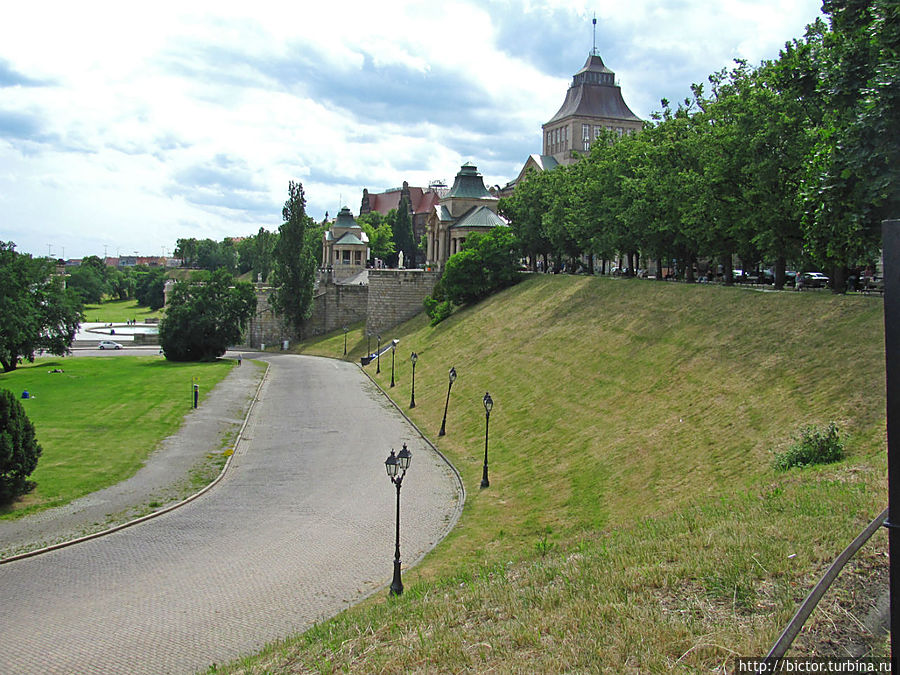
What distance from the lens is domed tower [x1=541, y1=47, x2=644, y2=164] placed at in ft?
345

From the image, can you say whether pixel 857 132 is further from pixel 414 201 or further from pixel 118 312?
pixel 118 312

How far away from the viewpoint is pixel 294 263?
75.4 metres

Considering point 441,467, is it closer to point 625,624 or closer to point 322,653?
point 322,653

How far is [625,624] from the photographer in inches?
328

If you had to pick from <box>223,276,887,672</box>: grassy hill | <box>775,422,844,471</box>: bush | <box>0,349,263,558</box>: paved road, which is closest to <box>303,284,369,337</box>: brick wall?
<box>223,276,887,672</box>: grassy hill

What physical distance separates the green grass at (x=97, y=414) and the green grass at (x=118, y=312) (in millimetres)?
83893

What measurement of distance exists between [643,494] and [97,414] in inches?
1114

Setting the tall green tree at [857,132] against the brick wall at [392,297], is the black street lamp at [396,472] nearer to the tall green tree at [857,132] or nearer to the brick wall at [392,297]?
the tall green tree at [857,132]

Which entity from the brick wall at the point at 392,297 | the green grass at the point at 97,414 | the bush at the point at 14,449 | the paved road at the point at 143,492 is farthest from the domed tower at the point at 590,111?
the bush at the point at 14,449

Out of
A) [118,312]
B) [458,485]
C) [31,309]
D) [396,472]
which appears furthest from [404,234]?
[396,472]

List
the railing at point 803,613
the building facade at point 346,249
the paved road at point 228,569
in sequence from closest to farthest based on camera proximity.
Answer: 1. the railing at point 803,613
2. the paved road at point 228,569
3. the building facade at point 346,249

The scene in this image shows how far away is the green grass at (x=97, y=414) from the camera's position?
23.9 metres

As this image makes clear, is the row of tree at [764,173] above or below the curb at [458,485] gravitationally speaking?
above

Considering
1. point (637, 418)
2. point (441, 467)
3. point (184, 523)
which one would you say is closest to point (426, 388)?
point (441, 467)
